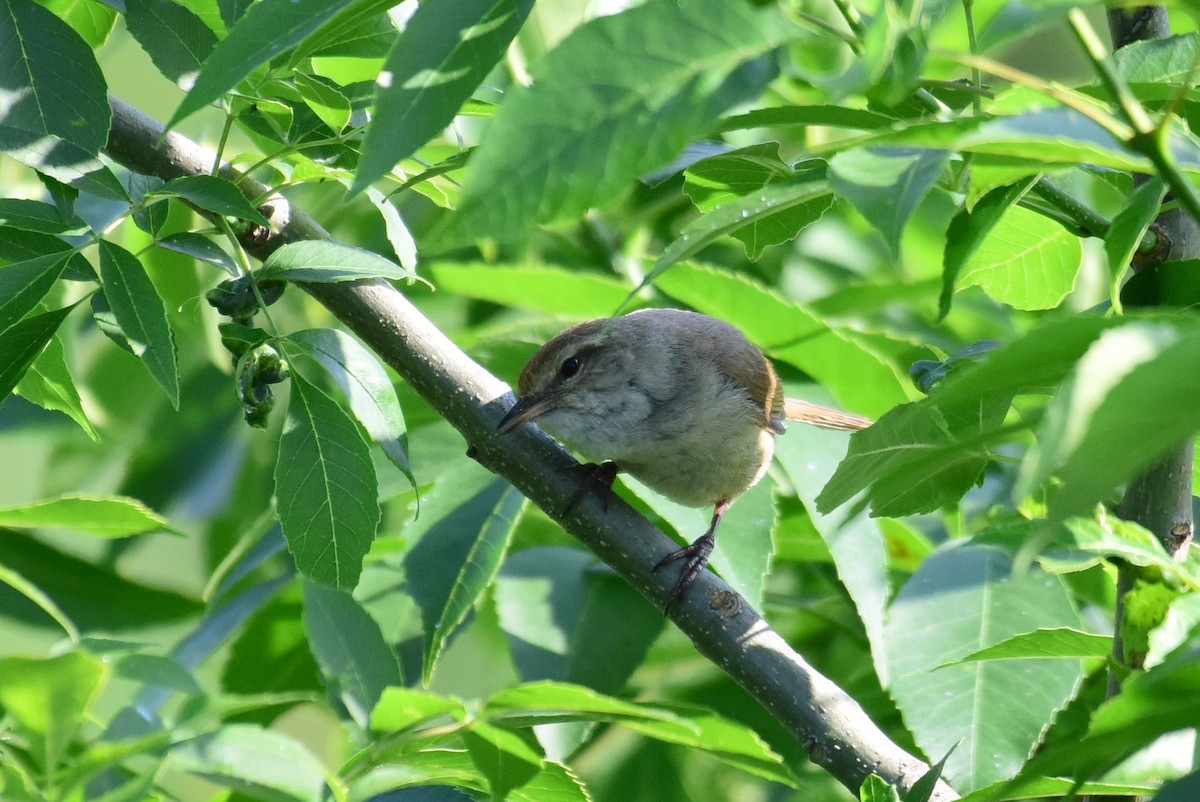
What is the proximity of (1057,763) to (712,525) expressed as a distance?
1544 mm

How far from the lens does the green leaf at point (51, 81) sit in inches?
60.8

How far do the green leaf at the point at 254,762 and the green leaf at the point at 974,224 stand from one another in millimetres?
859

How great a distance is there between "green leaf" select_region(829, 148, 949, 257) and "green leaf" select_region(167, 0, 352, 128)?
534 millimetres

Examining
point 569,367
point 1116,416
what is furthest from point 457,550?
point 1116,416

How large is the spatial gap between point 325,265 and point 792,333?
1.54 meters

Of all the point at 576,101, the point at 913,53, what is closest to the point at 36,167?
the point at 576,101

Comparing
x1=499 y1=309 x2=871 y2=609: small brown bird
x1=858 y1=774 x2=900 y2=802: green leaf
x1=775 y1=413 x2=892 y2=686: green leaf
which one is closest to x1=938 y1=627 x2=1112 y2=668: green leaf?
x1=858 y1=774 x2=900 y2=802: green leaf

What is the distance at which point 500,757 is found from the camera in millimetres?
1346

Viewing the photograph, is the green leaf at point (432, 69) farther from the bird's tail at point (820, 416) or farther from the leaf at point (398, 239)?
the bird's tail at point (820, 416)

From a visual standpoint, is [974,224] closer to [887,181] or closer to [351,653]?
[887,181]

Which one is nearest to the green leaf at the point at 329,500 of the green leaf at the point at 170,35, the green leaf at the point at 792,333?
the green leaf at the point at 170,35

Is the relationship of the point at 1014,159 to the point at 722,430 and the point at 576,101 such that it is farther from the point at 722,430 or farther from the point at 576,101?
the point at 722,430

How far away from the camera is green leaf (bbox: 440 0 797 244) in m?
1.01

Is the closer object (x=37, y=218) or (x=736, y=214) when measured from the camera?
(x=736, y=214)
